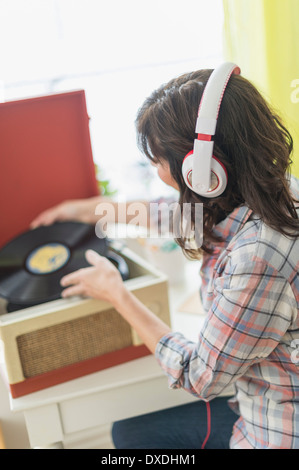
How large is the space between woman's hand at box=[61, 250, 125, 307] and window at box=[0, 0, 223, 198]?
828 mm

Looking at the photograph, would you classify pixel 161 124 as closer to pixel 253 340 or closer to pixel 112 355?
pixel 253 340

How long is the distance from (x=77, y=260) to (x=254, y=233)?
0.46m

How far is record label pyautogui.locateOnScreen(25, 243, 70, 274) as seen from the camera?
1057mm

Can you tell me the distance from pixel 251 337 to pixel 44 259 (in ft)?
1.72

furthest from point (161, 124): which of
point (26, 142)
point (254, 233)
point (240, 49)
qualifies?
point (26, 142)

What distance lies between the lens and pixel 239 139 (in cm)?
71

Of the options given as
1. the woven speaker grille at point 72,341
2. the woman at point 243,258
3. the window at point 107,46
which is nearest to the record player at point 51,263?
the woven speaker grille at point 72,341

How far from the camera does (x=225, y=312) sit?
2.45 feet

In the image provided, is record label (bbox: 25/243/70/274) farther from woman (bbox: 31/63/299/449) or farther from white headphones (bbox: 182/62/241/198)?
white headphones (bbox: 182/62/241/198)

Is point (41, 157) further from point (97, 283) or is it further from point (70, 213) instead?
point (97, 283)

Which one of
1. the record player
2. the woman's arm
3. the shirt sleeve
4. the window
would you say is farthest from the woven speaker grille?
the window

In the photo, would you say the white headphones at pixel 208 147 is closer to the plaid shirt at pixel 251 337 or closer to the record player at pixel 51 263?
the plaid shirt at pixel 251 337

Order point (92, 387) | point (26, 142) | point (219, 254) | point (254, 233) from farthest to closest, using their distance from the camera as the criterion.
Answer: point (26, 142)
point (92, 387)
point (219, 254)
point (254, 233)

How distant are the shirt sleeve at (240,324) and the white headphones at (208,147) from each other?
0.42 ft
